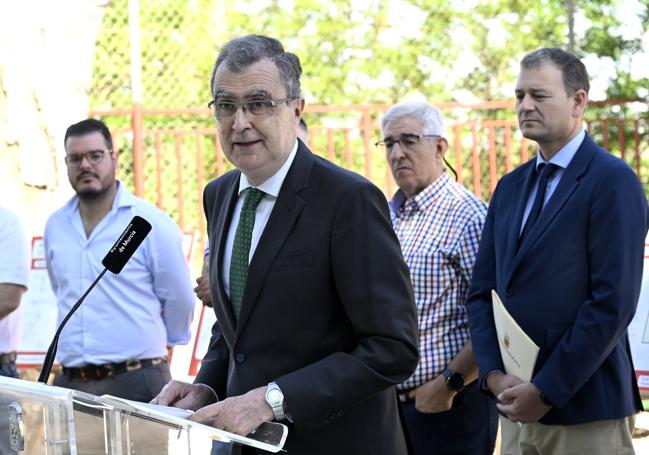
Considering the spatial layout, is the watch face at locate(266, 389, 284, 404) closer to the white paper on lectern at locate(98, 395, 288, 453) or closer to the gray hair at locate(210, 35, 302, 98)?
the white paper on lectern at locate(98, 395, 288, 453)

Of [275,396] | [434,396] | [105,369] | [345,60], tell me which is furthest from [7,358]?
[345,60]

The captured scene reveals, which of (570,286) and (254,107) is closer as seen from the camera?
(254,107)

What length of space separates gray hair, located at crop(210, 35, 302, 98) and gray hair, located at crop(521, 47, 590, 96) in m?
1.30

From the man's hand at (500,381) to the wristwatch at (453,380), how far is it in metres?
0.43

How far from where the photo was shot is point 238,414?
2271 mm

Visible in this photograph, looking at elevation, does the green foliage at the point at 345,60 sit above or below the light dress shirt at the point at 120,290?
above

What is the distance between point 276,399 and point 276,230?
42cm

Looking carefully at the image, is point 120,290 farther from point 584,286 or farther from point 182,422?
point 182,422

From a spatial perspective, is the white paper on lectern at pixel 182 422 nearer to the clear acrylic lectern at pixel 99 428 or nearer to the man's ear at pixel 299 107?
the clear acrylic lectern at pixel 99 428

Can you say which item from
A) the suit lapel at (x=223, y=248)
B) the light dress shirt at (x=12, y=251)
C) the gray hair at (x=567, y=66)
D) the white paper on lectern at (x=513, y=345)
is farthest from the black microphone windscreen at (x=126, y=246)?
the light dress shirt at (x=12, y=251)

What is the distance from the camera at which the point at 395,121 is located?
14.7 feet

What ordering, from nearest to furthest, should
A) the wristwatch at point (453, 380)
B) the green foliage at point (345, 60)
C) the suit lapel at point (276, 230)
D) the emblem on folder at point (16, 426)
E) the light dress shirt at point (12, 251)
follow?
the emblem on folder at point (16, 426) → the suit lapel at point (276, 230) → the wristwatch at point (453, 380) → the light dress shirt at point (12, 251) → the green foliage at point (345, 60)

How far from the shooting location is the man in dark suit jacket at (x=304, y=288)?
2432 millimetres

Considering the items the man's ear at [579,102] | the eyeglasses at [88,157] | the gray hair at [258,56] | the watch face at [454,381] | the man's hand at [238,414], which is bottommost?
the watch face at [454,381]
